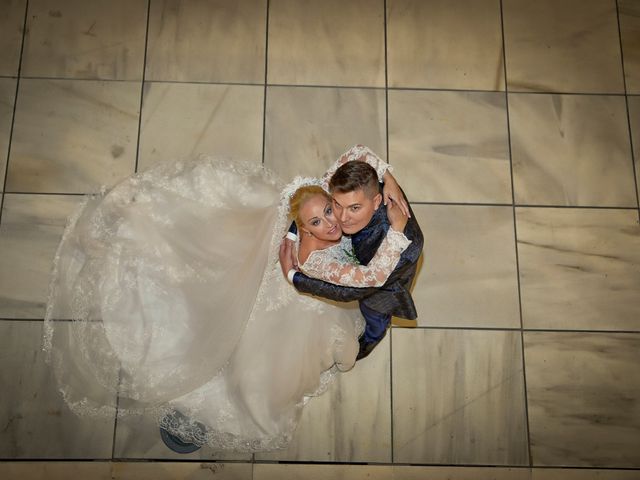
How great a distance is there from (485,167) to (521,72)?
0.61 meters

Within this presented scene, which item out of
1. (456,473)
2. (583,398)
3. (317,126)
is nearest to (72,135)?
(317,126)

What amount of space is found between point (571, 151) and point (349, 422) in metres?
1.83

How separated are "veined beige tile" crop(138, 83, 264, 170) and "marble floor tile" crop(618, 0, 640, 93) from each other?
2040 millimetres

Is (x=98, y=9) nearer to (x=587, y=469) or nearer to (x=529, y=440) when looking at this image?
(x=529, y=440)

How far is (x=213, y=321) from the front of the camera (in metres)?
2.19

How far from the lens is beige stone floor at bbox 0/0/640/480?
2.62 meters

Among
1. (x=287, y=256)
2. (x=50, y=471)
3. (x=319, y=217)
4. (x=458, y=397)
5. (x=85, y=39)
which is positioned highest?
(x=85, y=39)

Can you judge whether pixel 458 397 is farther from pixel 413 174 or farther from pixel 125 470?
pixel 125 470

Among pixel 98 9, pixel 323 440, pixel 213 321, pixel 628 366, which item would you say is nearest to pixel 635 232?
pixel 628 366

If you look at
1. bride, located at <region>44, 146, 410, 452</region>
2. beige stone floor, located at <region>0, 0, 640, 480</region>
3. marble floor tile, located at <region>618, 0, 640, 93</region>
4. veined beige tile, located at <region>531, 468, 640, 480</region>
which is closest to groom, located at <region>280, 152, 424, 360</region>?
bride, located at <region>44, 146, 410, 452</region>

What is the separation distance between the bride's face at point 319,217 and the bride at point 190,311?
164mm

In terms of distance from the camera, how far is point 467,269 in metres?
2.80

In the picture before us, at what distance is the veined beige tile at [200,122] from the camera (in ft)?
9.52

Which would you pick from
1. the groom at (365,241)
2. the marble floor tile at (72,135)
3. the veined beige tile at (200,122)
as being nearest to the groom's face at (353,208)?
the groom at (365,241)
